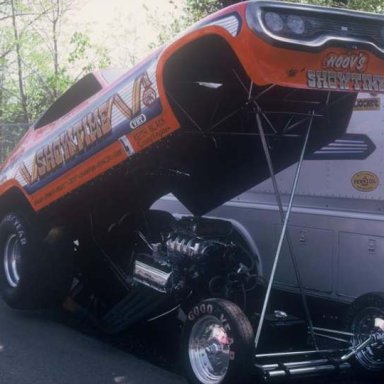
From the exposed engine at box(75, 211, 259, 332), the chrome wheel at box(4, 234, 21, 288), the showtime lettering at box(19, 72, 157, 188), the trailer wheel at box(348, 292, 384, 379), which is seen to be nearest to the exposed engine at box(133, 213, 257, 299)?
the exposed engine at box(75, 211, 259, 332)

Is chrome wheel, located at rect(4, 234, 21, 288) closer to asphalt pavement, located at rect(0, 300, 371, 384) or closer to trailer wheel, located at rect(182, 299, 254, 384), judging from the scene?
asphalt pavement, located at rect(0, 300, 371, 384)

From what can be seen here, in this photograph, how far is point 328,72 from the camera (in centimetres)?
454

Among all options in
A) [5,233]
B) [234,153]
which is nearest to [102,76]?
[234,153]

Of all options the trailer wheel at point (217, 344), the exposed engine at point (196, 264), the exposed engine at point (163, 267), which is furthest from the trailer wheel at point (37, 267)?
the trailer wheel at point (217, 344)

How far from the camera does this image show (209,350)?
4902 mm

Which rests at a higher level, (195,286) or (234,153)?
(234,153)

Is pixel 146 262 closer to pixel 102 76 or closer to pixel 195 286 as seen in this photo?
pixel 195 286

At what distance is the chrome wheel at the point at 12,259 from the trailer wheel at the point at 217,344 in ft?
9.28

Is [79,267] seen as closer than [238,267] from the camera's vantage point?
No

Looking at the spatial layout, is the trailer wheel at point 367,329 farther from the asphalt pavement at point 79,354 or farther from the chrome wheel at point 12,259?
the chrome wheel at point 12,259

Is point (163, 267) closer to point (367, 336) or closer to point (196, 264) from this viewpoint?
point (196, 264)

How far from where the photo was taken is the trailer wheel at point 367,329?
17.2ft

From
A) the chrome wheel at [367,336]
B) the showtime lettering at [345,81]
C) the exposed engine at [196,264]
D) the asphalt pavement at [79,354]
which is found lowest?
the chrome wheel at [367,336]

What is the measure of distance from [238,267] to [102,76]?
7.68 ft
